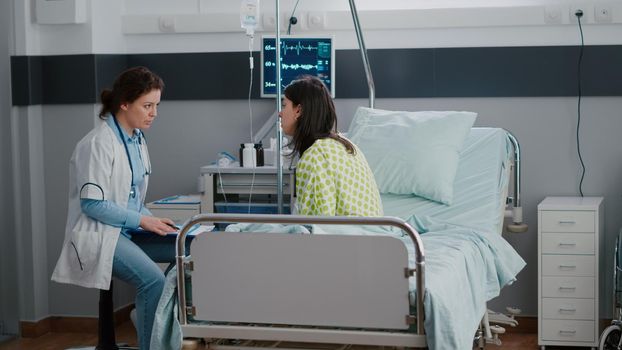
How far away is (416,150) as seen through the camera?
4195 millimetres

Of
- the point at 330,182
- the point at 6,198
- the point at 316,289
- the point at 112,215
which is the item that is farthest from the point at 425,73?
the point at 316,289

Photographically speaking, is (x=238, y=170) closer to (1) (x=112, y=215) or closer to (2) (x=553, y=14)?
(1) (x=112, y=215)

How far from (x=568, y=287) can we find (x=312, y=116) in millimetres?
1711

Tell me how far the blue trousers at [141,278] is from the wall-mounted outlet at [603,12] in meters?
2.53

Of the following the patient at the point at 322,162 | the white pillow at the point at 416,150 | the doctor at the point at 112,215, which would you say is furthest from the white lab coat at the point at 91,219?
the white pillow at the point at 416,150

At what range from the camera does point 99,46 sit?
494 centimetres

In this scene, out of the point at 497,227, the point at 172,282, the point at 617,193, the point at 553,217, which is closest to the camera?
the point at 172,282

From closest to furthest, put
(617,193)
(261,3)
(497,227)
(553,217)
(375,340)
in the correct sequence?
(375,340) < (497,227) < (553,217) < (617,193) < (261,3)

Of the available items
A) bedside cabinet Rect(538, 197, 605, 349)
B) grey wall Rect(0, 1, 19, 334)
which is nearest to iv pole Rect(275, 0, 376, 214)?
bedside cabinet Rect(538, 197, 605, 349)

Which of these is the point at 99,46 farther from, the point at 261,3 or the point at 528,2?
the point at 528,2

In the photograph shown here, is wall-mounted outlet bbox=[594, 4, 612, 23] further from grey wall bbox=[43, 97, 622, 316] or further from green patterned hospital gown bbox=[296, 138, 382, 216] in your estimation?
green patterned hospital gown bbox=[296, 138, 382, 216]

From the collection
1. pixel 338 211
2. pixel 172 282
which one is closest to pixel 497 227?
pixel 338 211

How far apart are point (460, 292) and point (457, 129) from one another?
138 centimetres

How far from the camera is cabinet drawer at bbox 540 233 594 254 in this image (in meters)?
Result: 4.39
